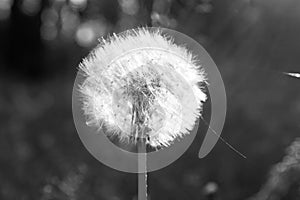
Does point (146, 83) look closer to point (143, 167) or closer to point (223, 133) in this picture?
point (143, 167)

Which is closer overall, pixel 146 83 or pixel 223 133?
pixel 146 83

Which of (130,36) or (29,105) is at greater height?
(130,36)

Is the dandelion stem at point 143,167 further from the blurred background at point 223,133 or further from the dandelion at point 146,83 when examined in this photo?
the blurred background at point 223,133

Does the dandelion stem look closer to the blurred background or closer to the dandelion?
the dandelion

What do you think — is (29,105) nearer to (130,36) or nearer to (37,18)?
(37,18)

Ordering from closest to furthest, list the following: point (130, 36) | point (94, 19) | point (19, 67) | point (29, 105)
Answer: point (130, 36) < point (29, 105) < point (94, 19) < point (19, 67)

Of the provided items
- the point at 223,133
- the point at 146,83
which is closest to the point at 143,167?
the point at 146,83

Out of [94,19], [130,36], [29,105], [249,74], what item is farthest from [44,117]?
[130,36]
